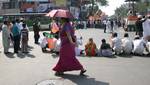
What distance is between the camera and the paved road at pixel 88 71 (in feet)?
37.5

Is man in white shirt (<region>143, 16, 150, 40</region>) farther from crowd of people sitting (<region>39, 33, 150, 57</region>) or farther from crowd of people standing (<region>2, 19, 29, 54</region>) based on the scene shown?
crowd of people standing (<region>2, 19, 29, 54</region>)

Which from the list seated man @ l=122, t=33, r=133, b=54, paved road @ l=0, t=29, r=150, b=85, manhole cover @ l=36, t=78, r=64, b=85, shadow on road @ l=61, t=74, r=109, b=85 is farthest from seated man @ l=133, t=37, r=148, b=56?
manhole cover @ l=36, t=78, r=64, b=85

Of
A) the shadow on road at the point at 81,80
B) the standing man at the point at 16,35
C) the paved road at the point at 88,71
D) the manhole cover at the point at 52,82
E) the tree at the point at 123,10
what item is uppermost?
the tree at the point at 123,10

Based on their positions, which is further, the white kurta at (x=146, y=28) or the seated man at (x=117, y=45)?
the white kurta at (x=146, y=28)

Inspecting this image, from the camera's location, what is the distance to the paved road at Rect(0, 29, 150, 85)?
11.4 meters

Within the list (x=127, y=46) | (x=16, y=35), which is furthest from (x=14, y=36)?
(x=127, y=46)

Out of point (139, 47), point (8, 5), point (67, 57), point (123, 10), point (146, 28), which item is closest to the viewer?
point (67, 57)

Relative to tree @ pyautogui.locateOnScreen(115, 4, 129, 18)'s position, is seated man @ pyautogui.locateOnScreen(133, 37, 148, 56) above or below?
below

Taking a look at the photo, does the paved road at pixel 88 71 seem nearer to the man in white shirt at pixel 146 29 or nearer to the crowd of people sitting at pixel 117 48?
the crowd of people sitting at pixel 117 48

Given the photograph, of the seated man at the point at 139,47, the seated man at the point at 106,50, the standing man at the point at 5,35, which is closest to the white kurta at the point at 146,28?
the seated man at the point at 139,47

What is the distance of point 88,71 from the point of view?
13453 mm

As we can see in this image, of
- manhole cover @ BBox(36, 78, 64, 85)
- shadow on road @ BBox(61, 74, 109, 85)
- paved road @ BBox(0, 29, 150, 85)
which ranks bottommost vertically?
paved road @ BBox(0, 29, 150, 85)

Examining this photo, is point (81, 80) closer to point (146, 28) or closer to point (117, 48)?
point (117, 48)

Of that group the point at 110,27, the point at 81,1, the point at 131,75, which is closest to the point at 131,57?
the point at 131,75
